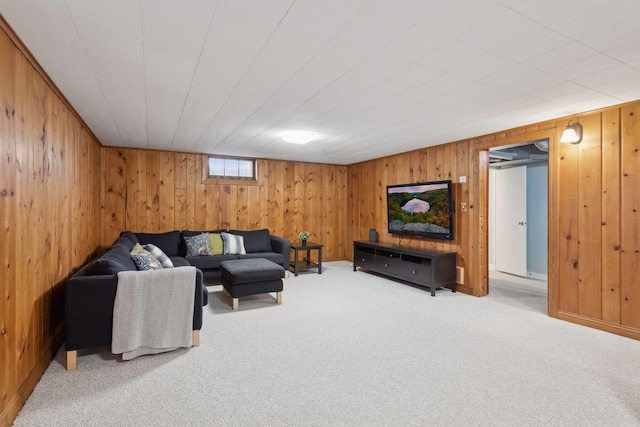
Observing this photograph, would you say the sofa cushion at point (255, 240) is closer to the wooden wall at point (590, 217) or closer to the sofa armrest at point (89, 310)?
the sofa armrest at point (89, 310)

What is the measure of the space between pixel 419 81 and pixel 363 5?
1155mm

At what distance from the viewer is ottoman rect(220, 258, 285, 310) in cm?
396

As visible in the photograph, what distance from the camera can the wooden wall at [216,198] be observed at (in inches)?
222

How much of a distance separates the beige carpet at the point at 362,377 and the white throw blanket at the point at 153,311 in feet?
0.35

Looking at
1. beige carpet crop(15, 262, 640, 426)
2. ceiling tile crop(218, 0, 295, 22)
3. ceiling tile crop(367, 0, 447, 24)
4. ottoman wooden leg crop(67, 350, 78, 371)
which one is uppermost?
ceiling tile crop(218, 0, 295, 22)

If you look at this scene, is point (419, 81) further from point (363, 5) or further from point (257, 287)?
point (257, 287)

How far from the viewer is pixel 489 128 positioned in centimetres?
418

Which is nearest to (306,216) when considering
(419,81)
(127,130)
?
(127,130)

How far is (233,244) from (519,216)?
16.9 feet

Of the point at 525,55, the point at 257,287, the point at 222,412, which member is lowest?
the point at 222,412

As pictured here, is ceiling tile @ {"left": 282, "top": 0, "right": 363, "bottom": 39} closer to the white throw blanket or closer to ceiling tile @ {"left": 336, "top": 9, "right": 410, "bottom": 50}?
ceiling tile @ {"left": 336, "top": 9, "right": 410, "bottom": 50}

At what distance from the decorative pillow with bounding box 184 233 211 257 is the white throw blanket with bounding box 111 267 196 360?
259 cm

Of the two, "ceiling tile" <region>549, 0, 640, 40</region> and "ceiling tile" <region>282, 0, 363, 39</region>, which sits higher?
"ceiling tile" <region>282, 0, 363, 39</region>

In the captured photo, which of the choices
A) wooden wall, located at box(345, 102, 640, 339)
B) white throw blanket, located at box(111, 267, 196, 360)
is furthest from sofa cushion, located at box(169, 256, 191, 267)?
wooden wall, located at box(345, 102, 640, 339)
